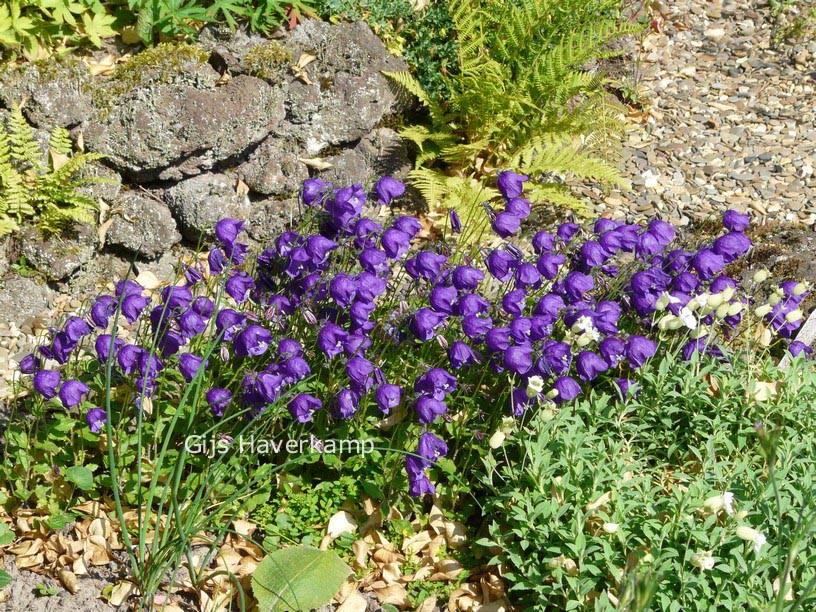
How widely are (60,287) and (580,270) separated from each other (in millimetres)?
2732

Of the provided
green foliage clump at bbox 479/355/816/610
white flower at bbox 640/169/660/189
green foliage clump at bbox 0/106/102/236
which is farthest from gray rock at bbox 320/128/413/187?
green foliage clump at bbox 479/355/816/610

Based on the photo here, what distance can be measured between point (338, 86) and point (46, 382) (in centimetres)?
286

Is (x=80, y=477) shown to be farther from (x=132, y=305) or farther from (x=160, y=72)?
(x=160, y=72)

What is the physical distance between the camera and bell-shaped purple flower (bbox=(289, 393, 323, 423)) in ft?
9.71

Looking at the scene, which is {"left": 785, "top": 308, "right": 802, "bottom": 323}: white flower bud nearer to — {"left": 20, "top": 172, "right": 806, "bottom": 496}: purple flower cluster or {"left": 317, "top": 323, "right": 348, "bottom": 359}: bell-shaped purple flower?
{"left": 20, "top": 172, "right": 806, "bottom": 496}: purple flower cluster

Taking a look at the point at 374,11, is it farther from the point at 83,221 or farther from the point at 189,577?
the point at 189,577

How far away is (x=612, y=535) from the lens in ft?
9.66

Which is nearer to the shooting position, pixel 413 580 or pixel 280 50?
pixel 413 580

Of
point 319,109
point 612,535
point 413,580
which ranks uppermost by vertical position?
point 319,109

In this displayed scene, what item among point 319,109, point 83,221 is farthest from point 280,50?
point 83,221

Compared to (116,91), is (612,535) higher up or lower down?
lower down

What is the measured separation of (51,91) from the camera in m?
4.36

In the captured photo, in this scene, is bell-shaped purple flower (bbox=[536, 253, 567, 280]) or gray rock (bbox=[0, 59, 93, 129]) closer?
bell-shaped purple flower (bbox=[536, 253, 567, 280])

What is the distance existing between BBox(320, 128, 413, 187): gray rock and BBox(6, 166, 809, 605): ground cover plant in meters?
1.82
